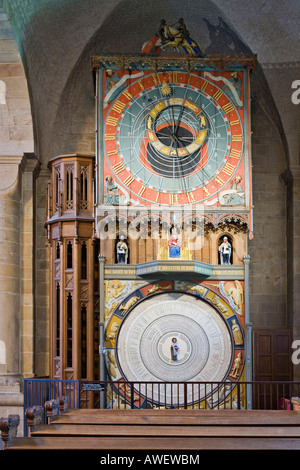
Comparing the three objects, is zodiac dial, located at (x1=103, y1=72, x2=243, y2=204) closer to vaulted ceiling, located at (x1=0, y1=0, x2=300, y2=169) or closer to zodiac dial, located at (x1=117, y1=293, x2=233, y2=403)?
vaulted ceiling, located at (x1=0, y1=0, x2=300, y2=169)

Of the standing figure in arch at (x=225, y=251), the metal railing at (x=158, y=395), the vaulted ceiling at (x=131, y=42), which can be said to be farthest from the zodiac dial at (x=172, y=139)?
the metal railing at (x=158, y=395)

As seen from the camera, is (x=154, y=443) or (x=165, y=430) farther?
(x=165, y=430)

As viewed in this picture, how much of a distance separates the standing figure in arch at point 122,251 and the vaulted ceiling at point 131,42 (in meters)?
2.88

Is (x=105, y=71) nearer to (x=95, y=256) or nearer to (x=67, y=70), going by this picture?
(x=67, y=70)

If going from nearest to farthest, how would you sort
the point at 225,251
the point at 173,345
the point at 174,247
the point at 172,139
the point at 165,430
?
the point at 165,430 → the point at 173,345 → the point at 174,247 → the point at 225,251 → the point at 172,139

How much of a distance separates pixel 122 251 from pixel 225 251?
1.94 meters

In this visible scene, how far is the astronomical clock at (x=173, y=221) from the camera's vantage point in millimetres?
14625

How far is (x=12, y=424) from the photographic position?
29.2ft

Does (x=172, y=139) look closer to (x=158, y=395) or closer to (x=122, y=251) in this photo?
(x=122, y=251)

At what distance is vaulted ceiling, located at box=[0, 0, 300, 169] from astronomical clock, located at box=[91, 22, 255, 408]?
1.29 meters

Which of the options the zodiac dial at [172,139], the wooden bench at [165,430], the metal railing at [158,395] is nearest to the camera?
the wooden bench at [165,430]

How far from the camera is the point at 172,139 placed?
51.5 ft

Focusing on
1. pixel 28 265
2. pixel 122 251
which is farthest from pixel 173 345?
pixel 28 265

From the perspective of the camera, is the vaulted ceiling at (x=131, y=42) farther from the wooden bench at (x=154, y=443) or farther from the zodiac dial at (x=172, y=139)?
the wooden bench at (x=154, y=443)
